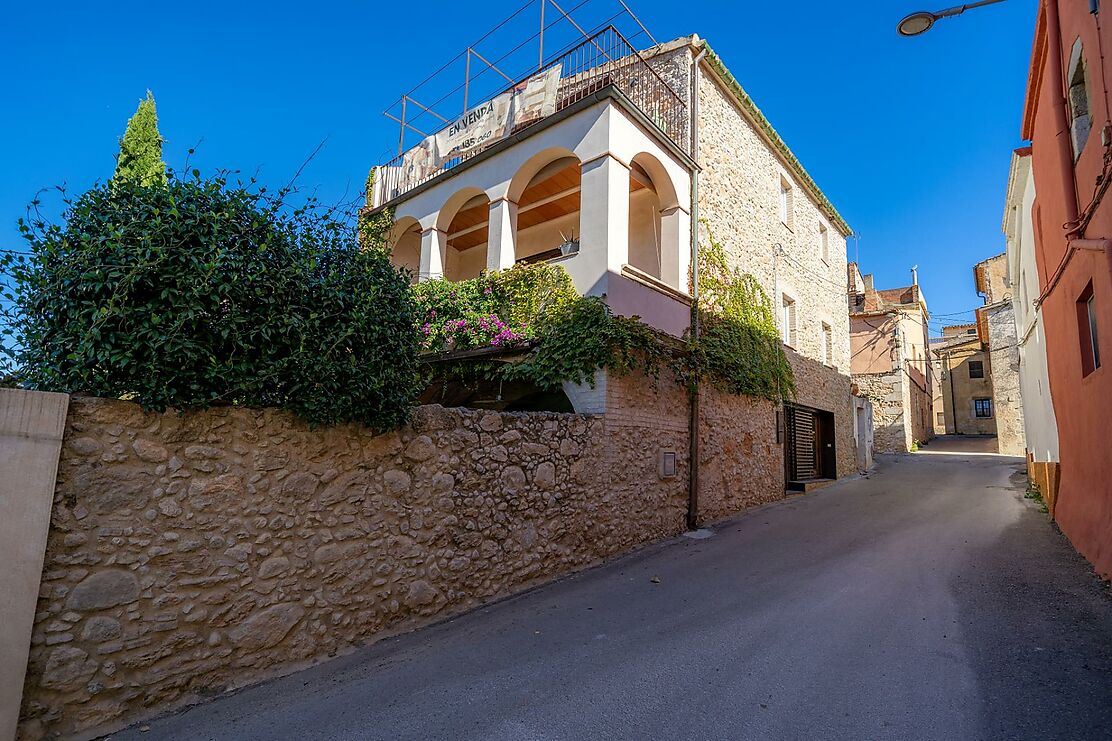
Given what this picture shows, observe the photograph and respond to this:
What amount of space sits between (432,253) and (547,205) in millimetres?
2464

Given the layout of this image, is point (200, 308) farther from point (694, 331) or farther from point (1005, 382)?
point (1005, 382)

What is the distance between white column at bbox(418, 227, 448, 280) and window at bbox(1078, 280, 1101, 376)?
30.2 ft

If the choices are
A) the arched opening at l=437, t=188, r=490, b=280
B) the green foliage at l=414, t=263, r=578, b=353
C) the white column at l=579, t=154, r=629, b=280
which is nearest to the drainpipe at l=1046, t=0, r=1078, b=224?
the white column at l=579, t=154, r=629, b=280

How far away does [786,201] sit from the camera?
→ 14.4m

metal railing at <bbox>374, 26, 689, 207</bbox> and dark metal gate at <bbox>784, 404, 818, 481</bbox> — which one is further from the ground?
metal railing at <bbox>374, 26, 689, 207</bbox>

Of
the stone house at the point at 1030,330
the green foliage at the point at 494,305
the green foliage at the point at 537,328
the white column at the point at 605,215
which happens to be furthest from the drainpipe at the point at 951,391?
the green foliage at the point at 494,305

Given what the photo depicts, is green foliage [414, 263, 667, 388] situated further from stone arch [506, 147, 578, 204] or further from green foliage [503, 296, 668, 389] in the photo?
stone arch [506, 147, 578, 204]

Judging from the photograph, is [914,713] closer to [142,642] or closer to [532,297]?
[142,642]

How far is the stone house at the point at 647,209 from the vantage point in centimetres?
833

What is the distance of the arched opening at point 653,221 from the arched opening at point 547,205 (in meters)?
1.09

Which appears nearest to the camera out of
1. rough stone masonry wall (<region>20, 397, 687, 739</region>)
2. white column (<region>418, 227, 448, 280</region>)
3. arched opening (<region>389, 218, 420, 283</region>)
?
rough stone masonry wall (<region>20, 397, 687, 739</region>)

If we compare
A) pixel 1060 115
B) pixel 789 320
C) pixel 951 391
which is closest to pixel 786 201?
pixel 789 320

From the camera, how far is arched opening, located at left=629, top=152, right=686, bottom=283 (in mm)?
9383

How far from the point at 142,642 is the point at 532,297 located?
6.17m
